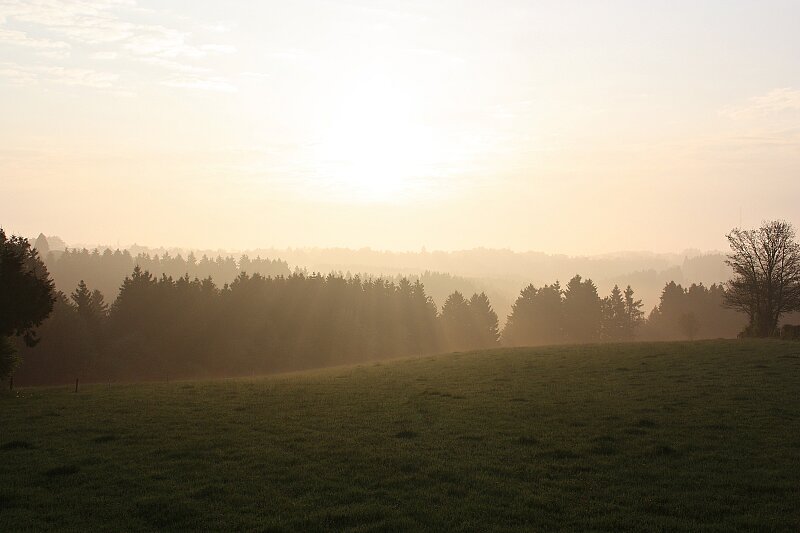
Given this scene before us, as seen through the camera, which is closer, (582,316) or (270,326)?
(270,326)

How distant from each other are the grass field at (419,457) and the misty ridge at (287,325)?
4406 cm

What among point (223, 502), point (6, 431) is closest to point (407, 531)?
point (223, 502)

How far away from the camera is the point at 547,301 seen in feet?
418

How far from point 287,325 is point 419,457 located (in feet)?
265

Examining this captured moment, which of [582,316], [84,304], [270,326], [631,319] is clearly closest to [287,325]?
[270,326]

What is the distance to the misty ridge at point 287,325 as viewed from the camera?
3029 inches

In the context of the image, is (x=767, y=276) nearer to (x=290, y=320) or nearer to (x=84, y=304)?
(x=290, y=320)

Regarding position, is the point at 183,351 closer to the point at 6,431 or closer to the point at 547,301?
the point at 6,431

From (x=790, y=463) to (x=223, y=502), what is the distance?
18787mm

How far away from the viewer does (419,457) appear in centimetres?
2030

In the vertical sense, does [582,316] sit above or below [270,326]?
above

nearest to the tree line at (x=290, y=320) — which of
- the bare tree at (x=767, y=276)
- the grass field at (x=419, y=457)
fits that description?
the bare tree at (x=767, y=276)

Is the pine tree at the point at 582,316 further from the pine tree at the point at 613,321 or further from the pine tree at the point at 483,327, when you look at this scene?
the pine tree at the point at 483,327

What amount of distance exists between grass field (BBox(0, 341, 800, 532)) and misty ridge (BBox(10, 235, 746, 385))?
44060 millimetres
